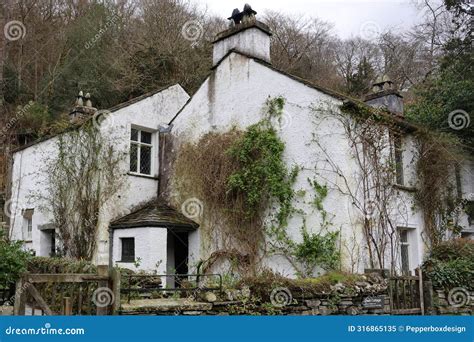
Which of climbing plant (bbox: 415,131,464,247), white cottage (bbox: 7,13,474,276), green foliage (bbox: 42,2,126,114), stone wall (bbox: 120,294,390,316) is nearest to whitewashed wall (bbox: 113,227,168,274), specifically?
white cottage (bbox: 7,13,474,276)

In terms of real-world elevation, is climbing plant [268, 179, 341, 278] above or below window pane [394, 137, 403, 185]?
below

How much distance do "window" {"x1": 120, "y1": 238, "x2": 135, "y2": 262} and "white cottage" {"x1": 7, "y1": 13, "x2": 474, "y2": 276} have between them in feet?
0.10

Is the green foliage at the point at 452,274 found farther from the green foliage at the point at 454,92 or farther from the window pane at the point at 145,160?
the window pane at the point at 145,160

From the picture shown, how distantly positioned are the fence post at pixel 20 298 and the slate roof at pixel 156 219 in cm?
681

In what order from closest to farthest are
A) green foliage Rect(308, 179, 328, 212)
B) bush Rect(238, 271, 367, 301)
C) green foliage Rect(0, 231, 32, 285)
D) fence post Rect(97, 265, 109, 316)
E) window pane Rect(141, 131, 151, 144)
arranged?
1. fence post Rect(97, 265, 109, 316)
2. green foliage Rect(0, 231, 32, 285)
3. bush Rect(238, 271, 367, 301)
4. green foliage Rect(308, 179, 328, 212)
5. window pane Rect(141, 131, 151, 144)

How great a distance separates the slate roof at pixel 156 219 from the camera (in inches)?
543

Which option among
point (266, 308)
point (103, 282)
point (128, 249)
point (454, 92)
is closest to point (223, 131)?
point (128, 249)

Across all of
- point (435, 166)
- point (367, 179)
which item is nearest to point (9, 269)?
point (367, 179)

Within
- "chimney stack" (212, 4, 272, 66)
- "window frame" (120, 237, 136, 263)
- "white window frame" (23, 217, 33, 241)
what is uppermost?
"chimney stack" (212, 4, 272, 66)

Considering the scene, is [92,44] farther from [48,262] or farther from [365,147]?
[365,147]

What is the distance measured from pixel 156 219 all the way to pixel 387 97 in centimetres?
789

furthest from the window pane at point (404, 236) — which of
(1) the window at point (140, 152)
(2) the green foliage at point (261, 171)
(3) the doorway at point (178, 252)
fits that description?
(1) the window at point (140, 152)

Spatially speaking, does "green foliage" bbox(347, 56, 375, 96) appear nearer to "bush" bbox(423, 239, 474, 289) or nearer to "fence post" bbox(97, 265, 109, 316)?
"bush" bbox(423, 239, 474, 289)

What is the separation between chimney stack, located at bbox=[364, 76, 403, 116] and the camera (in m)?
14.1
